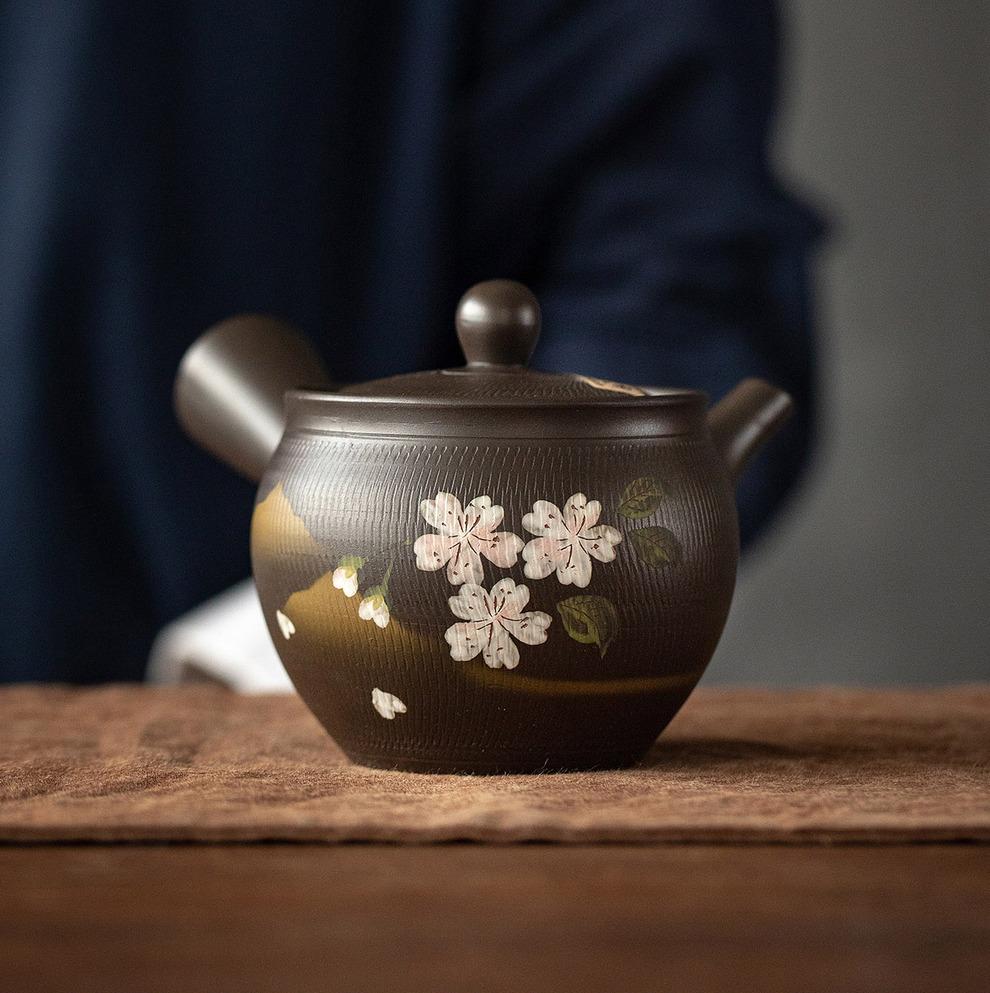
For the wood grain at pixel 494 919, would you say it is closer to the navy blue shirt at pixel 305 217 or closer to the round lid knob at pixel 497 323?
the round lid knob at pixel 497 323

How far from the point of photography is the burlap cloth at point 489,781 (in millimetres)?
520

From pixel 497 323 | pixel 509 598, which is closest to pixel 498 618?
pixel 509 598

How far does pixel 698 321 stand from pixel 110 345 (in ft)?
1.65

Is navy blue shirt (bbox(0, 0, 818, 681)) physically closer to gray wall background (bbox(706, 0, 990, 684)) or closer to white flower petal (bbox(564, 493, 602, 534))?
white flower petal (bbox(564, 493, 602, 534))

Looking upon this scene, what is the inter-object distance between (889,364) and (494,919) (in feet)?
Result: 7.19

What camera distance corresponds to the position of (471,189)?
54.1 inches

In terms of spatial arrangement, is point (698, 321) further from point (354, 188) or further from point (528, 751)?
point (528, 751)

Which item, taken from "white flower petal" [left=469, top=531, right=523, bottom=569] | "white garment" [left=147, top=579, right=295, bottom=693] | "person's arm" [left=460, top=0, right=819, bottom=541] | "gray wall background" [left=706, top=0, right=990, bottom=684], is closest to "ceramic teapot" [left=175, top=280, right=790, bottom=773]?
"white flower petal" [left=469, top=531, right=523, bottom=569]

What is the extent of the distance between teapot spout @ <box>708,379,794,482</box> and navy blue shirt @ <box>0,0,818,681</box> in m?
0.52

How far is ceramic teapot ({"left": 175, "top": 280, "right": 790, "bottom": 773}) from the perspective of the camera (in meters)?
0.59

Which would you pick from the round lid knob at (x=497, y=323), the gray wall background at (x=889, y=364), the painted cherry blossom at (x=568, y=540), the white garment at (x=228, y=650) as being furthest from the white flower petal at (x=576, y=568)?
the gray wall background at (x=889, y=364)

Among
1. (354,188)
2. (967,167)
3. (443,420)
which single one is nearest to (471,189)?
(354,188)

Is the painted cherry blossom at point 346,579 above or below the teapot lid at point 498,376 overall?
below

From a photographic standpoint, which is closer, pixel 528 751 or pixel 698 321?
pixel 528 751
